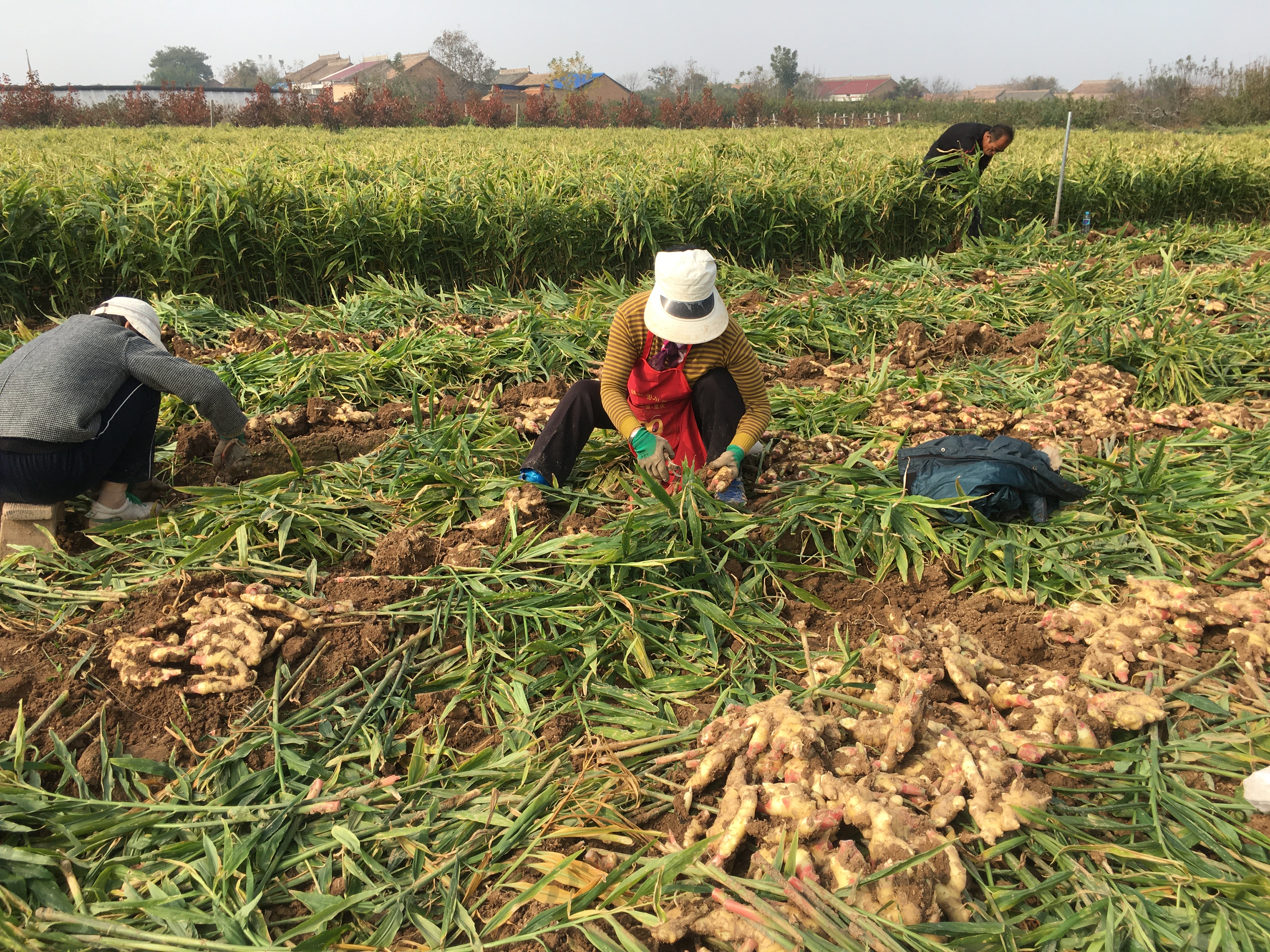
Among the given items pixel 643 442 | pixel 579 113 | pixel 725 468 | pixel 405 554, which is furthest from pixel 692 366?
pixel 579 113

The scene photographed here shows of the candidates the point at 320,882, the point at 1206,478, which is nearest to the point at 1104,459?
the point at 1206,478

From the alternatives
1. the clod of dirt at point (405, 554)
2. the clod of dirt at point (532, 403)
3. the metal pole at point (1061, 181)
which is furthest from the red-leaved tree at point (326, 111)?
the clod of dirt at point (405, 554)

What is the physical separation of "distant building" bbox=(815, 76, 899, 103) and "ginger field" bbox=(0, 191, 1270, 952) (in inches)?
3086

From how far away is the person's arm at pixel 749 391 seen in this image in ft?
9.20

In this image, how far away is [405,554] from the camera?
2449mm

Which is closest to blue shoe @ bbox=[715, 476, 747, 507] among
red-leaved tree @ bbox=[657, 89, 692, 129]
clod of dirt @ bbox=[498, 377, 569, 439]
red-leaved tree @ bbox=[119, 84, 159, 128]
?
clod of dirt @ bbox=[498, 377, 569, 439]

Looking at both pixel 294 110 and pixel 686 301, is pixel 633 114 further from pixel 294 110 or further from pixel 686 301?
pixel 686 301

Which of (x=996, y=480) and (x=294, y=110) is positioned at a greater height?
(x=294, y=110)

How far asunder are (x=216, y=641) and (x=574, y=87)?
51.6 meters

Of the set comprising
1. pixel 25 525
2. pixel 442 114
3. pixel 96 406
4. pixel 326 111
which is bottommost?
pixel 25 525

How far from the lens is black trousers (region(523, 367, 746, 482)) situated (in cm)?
287

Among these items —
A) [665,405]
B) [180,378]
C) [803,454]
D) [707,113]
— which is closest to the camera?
[180,378]

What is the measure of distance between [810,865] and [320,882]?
3.25 ft

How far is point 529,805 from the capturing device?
5.68ft
